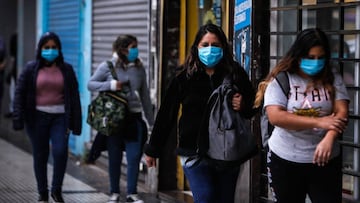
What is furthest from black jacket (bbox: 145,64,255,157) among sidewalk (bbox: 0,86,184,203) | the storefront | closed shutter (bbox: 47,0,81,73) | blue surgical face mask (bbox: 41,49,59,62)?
closed shutter (bbox: 47,0,81,73)

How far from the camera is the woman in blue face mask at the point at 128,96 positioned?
768 cm

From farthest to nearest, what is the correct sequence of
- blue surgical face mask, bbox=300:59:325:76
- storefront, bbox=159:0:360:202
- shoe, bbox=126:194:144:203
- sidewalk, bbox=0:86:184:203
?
1. sidewalk, bbox=0:86:184:203
2. shoe, bbox=126:194:144:203
3. storefront, bbox=159:0:360:202
4. blue surgical face mask, bbox=300:59:325:76

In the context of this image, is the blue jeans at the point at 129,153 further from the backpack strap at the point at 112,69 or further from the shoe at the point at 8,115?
the shoe at the point at 8,115

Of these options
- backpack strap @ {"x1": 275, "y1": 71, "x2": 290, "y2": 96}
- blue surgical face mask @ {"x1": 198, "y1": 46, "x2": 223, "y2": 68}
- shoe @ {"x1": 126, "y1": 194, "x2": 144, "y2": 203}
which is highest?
blue surgical face mask @ {"x1": 198, "y1": 46, "x2": 223, "y2": 68}

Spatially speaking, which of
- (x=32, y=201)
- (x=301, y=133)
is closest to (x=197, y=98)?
(x=301, y=133)

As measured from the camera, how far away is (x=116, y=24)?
1025 centimetres

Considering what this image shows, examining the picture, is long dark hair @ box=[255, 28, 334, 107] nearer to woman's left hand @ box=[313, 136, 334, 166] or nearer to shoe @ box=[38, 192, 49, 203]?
woman's left hand @ box=[313, 136, 334, 166]

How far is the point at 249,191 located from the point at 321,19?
1.70 m

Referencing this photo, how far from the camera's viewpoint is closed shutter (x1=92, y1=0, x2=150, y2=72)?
30.8ft

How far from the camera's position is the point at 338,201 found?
4637 millimetres

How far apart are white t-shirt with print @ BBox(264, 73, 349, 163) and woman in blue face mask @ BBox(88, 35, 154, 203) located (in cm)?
316

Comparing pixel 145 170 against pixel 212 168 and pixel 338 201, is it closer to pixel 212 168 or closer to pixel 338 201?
pixel 212 168

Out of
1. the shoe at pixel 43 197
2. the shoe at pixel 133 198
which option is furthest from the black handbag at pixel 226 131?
the shoe at pixel 43 197

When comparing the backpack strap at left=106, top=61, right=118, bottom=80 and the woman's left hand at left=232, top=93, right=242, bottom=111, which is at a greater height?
the backpack strap at left=106, top=61, right=118, bottom=80
